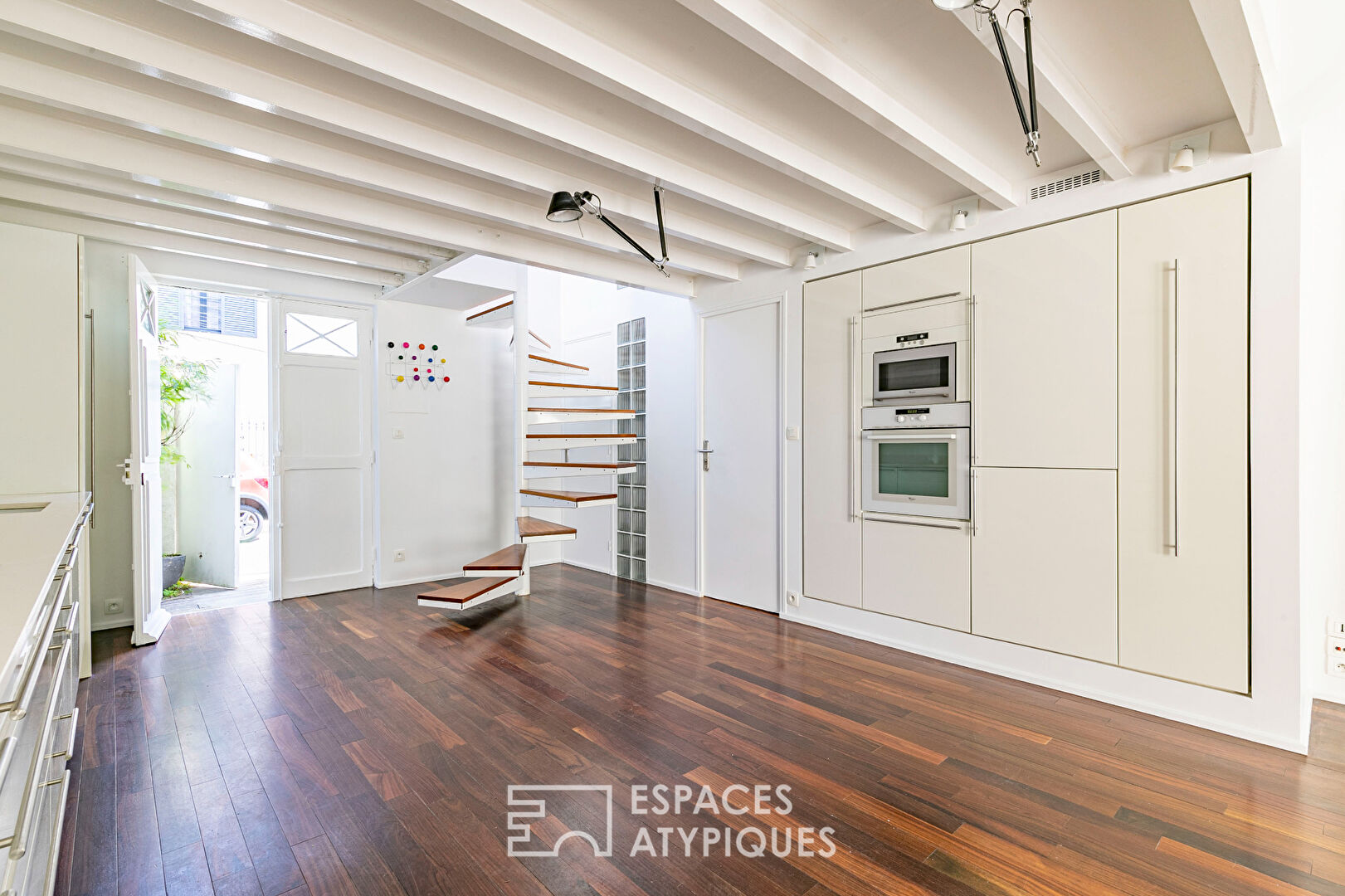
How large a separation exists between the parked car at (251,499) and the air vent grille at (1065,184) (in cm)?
768

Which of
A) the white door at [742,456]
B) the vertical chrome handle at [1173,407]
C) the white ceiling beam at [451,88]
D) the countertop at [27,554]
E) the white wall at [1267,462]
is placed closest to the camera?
the countertop at [27,554]

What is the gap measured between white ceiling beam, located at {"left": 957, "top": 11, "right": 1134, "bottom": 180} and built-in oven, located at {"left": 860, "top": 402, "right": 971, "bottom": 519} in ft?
4.45

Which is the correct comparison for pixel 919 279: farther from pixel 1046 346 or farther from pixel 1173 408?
pixel 1173 408

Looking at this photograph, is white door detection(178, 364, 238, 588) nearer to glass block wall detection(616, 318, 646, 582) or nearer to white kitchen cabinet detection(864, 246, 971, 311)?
glass block wall detection(616, 318, 646, 582)

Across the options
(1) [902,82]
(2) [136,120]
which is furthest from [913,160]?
(2) [136,120]

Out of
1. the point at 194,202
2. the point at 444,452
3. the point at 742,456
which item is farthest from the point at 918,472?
the point at 194,202

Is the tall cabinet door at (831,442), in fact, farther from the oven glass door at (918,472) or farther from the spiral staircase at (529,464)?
the spiral staircase at (529,464)

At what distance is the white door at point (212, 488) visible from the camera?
19.3ft

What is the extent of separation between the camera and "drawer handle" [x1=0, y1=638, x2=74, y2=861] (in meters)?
0.91

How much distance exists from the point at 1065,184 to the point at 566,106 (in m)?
2.55

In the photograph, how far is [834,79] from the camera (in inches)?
87.4

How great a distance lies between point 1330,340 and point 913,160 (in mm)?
2205

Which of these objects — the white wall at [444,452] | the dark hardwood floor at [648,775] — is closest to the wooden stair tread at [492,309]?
the white wall at [444,452]

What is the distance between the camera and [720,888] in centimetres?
177
